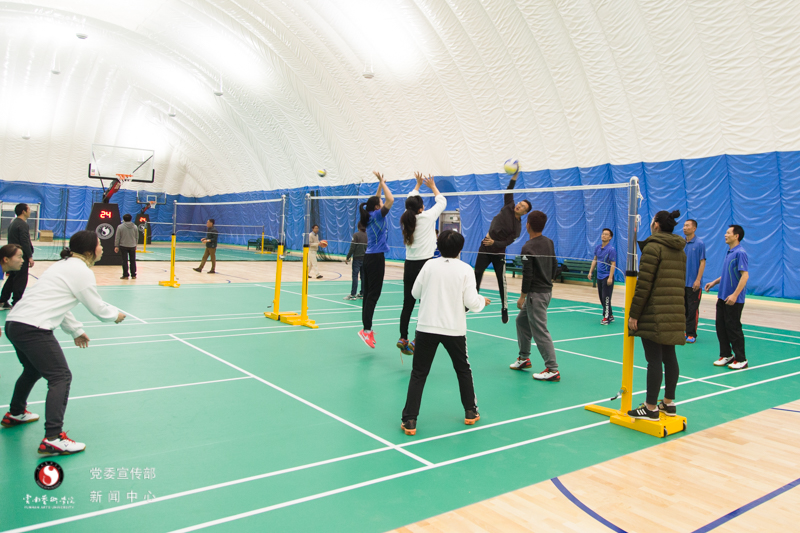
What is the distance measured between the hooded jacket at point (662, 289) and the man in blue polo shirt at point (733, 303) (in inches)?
129

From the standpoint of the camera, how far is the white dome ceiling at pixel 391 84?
15375mm

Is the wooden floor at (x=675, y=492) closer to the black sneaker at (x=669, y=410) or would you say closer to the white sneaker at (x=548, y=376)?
the black sneaker at (x=669, y=410)

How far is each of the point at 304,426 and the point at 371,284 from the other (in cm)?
311

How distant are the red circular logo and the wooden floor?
7.47ft

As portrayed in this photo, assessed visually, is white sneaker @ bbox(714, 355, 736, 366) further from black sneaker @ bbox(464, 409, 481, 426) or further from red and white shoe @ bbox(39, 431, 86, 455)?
red and white shoe @ bbox(39, 431, 86, 455)

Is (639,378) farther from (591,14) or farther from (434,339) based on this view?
(591,14)

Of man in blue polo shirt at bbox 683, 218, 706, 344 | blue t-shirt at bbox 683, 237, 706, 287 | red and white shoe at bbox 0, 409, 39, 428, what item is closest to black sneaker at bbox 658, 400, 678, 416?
man in blue polo shirt at bbox 683, 218, 706, 344

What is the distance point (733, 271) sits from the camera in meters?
7.83

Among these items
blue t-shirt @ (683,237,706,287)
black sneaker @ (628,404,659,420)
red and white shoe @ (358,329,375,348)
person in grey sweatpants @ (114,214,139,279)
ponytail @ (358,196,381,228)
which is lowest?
black sneaker @ (628,404,659,420)

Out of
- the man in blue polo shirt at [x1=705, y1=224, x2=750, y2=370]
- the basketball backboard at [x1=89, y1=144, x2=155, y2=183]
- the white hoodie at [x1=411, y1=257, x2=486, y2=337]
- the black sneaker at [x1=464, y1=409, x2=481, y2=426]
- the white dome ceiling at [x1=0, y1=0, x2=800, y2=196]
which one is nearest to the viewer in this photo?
the white hoodie at [x1=411, y1=257, x2=486, y2=337]

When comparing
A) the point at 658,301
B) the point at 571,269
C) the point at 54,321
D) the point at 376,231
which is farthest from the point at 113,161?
the point at 658,301

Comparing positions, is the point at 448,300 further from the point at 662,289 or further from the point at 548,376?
the point at 548,376

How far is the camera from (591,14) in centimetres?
1669

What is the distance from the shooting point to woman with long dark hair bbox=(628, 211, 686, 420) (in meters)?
5.03
